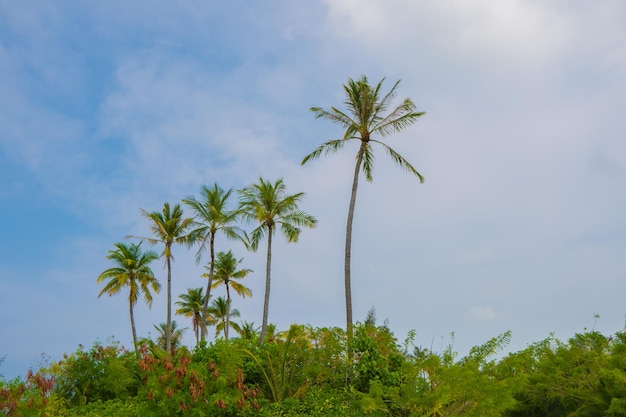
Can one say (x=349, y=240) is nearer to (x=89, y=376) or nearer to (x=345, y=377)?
(x=345, y=377)

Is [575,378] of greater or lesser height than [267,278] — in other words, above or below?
below

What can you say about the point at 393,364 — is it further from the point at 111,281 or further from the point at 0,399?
the point at 111,281

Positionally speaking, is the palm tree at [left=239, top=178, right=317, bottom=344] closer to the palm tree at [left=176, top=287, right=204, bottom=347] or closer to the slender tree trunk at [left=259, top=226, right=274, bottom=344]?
the slender tree trunk at [left=259, top=226, right=274, bottom=344]

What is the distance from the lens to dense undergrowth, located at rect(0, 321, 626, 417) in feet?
52.7

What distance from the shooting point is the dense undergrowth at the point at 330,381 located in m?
16.1

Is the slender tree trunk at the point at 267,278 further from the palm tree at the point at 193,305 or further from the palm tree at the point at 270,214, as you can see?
the palm tree at the point at 193,305

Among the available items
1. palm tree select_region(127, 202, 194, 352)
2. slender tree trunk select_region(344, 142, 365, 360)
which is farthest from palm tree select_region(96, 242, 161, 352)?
slender tree trunk select_region(344, 142, 365, 360)

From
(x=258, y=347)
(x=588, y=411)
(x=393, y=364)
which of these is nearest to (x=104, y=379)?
(x=258, y=347)

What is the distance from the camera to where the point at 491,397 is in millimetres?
15812

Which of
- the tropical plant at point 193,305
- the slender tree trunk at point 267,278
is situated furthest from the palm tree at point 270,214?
the tropical plant at point 193,305

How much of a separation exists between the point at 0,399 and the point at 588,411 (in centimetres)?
1851

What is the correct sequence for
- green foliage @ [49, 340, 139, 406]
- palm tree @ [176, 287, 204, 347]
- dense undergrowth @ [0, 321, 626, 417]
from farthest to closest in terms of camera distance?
palm tree @ [176, 287, 204, 347], green foliage @ [49, 340, 139, 406], dense undergrowth @ [0, 321, 626, 417]

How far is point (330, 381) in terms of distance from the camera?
19625mm

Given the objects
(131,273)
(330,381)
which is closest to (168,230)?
(131,273)
